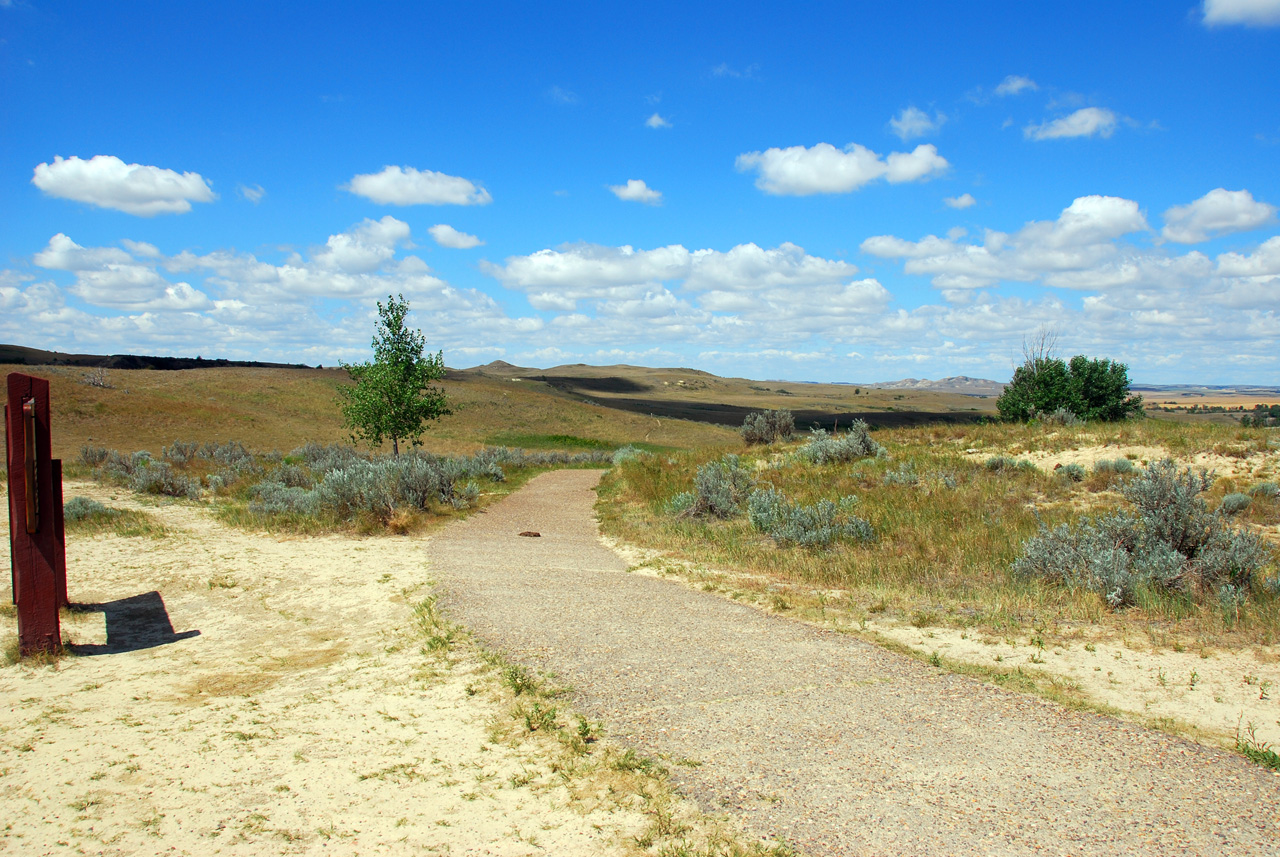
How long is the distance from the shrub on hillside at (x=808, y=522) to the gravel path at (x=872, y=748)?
3407mm

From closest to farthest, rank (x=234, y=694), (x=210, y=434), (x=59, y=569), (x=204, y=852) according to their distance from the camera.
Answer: (x=204, y=852), (x=234, y=694), (x=59, y=569), (x=210, y=434)

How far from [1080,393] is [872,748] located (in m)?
25.0

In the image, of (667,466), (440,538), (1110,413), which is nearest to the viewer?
(440,538)

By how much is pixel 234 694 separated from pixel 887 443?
680 inches

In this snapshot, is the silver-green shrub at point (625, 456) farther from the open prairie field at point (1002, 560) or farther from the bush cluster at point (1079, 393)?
the bush cluster at point (1079, 393)

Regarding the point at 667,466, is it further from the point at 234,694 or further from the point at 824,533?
the point at 234,694

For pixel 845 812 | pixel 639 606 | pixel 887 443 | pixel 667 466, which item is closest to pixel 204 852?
pixel 845 812

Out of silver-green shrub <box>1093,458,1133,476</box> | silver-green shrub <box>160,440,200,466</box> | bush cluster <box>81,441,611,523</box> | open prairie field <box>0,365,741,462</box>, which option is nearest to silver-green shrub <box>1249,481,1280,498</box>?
silver-green shrub <box>1093,458,1133,476</box>

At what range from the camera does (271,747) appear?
171 inches

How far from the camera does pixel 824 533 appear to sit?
32.2ft

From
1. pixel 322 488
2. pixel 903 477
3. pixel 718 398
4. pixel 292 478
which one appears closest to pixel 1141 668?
pixel 903 477

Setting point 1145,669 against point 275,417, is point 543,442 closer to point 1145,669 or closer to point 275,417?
point 275,417

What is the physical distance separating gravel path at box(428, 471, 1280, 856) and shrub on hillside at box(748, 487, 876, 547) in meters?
3.41

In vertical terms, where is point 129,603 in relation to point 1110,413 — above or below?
below
